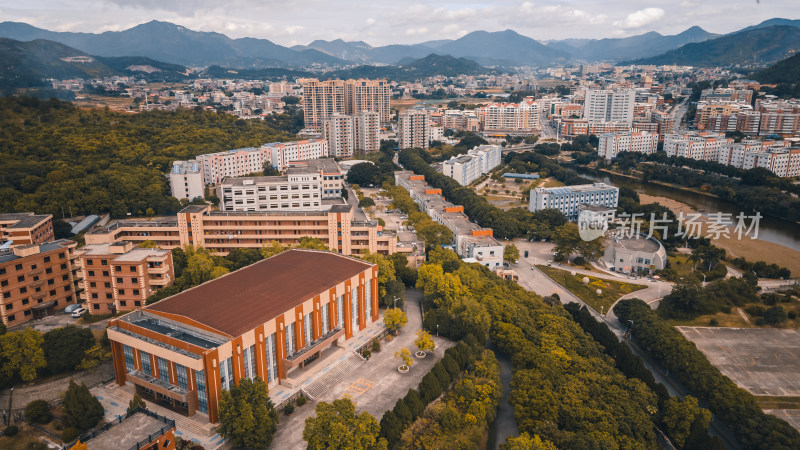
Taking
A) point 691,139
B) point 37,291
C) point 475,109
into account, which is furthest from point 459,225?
point 475,109

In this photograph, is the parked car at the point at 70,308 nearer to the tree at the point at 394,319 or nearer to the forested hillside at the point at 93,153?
the forested hillside at the point at 93,153

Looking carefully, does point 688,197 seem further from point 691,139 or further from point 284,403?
point 284,403

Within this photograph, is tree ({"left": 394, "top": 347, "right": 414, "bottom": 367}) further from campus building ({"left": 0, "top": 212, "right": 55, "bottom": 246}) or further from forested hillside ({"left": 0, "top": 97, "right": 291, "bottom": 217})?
forested hillside ({"left": 0, "top": 97, "right": 291, "bottom": 217})

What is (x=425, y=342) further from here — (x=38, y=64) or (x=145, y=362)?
(x=38, y=64)

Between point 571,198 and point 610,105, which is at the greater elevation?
point 610,105

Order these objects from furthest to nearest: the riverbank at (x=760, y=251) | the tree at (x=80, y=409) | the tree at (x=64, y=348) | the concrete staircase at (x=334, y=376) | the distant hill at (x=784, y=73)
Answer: the distant hill at (x=784, y=73) → the riverbank at (x=760, y=251) → the concrete staircase at (x=334, y=376) → the tree at (x=64, y=348) → the tree at (x=80, y=409)

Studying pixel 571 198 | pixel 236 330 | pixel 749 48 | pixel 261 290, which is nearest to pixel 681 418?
pixel 236 330

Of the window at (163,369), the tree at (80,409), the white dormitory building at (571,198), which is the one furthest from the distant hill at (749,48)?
the tree at (80,409)
